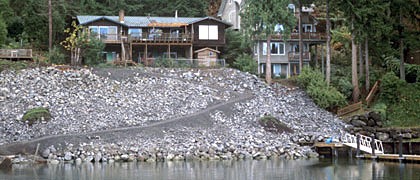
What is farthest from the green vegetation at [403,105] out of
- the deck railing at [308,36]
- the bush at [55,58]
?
the bush at [55,58]

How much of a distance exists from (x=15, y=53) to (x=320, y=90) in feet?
92.3

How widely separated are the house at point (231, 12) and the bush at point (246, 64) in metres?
12.1

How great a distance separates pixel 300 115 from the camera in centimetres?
5653

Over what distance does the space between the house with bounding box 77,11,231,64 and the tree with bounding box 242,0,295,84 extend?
10972 millimetres

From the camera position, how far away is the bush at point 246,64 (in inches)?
2571

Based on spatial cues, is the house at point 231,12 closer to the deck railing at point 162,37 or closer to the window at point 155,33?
the deck railing at point 162,37

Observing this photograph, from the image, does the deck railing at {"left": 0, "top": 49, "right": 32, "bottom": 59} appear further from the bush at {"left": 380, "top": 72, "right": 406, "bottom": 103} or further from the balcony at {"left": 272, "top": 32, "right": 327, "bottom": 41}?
the bush at {"left": 380, "top": 72, "right": 406, "bottom": 103}

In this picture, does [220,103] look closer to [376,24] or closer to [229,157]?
[229,157]

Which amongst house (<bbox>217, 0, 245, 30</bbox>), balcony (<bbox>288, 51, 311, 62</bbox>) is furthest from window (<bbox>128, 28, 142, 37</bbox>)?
balcony (<bbox>288, 51, 311, 62</bbox>)

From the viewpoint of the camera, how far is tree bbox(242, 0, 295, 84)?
6197 centimetres

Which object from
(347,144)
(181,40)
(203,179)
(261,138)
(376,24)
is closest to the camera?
(203,179)

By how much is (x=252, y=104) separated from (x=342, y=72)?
14.1 meters

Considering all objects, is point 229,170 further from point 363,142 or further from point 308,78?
point 308,78

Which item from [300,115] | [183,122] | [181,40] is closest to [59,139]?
[183,122]
